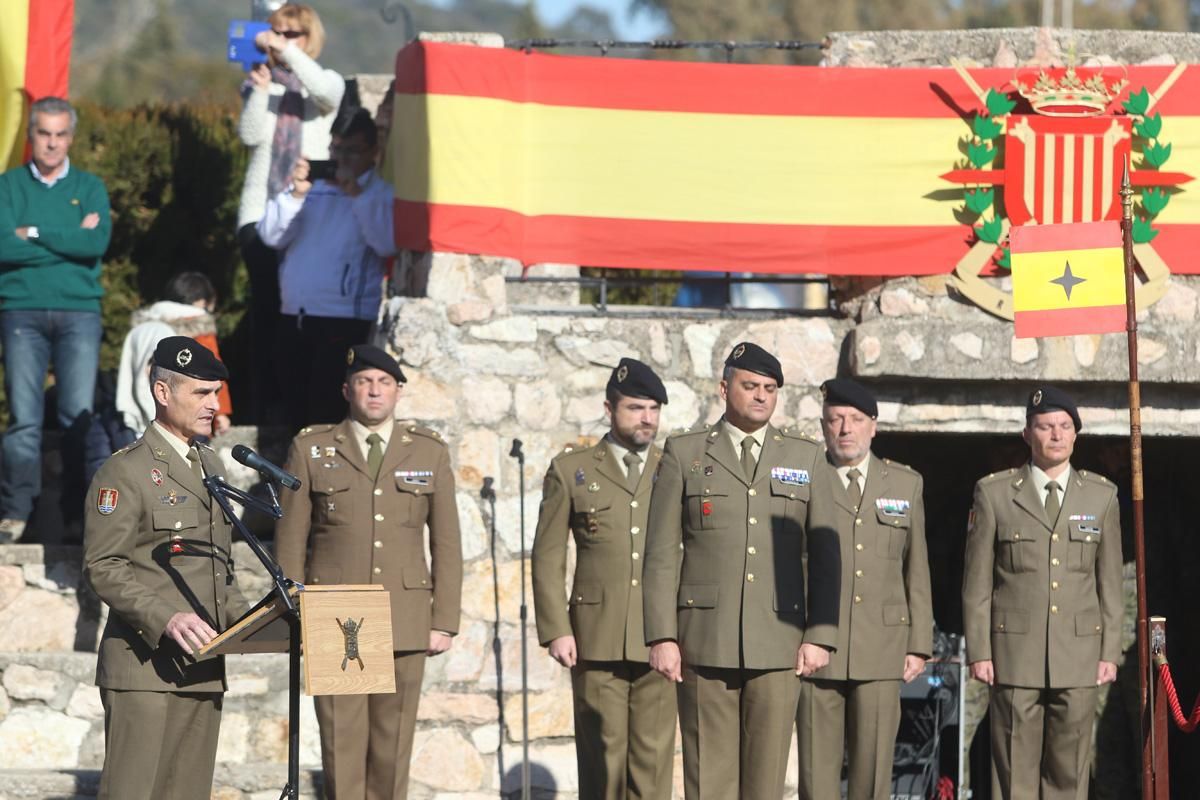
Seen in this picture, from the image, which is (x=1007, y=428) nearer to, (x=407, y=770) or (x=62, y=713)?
(x=407, y=770)

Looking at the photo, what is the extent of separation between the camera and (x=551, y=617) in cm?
700

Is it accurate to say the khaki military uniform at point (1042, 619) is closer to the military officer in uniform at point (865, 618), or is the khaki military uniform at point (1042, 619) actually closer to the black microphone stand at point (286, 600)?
the military officer in uniform at point (865, 618)

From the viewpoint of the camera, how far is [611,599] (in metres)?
6.97

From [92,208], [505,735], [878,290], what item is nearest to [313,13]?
[92,208]

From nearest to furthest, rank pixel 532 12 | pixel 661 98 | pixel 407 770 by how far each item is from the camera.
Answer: pixel 407 770, pixel 661 98, pixel 532 12

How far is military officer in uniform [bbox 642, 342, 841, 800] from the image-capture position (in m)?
6.09

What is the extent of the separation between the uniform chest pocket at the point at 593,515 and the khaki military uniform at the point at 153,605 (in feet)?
5.78

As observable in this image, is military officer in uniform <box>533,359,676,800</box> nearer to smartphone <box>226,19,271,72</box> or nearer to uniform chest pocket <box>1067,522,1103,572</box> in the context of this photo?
uniform chest pocket <box>1067,522,1103,572</box>

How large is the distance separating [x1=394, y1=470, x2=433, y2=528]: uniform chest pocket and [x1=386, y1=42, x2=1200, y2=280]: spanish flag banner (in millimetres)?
1311

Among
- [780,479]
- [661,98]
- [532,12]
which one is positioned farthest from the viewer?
[532,12]

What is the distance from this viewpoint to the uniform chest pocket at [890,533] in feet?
23.1

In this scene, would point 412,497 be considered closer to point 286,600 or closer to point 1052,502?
point 286,600

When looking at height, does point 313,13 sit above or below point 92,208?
above

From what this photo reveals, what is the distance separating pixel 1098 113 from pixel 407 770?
12.4ft
